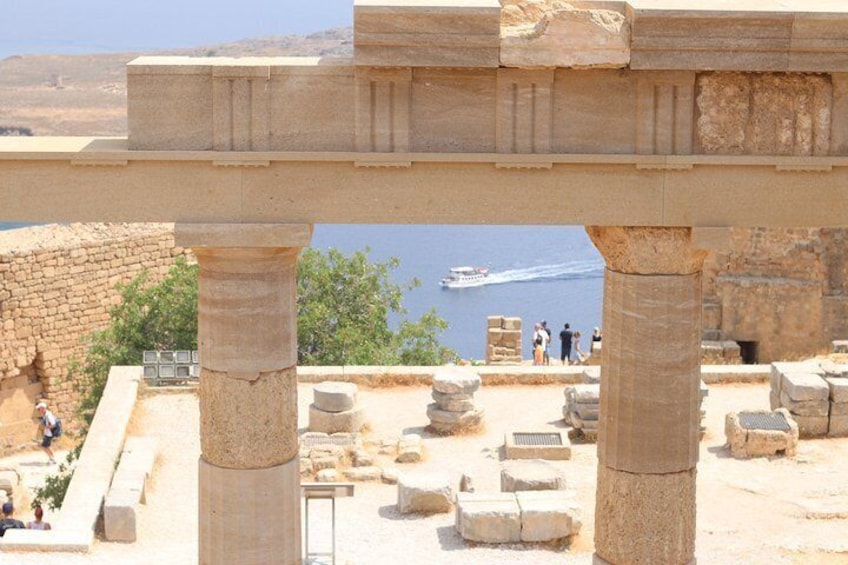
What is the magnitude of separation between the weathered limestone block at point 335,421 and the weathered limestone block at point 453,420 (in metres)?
0.99

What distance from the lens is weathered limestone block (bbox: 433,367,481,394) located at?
1923 centimetres

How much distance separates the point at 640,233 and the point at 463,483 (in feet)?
23.4

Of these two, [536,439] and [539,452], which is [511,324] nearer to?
[536,439]

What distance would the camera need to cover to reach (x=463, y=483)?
54.5 feet

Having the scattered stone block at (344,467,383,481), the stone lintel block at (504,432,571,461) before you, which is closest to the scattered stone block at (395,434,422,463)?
the scattered stone block at (344,467,383,481)

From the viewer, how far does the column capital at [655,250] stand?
10.0 meters

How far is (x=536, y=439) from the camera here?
1833 cm

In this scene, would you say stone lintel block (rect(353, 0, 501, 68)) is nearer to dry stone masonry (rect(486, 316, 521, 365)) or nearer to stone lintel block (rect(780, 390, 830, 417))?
stone lintel block (rect(780, 390, 830, 417))

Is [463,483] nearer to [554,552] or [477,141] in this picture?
[554,552]

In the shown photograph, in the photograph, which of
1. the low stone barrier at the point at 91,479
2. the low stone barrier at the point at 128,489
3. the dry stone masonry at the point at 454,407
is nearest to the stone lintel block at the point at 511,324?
the dry stone masonry at the point at 454,407

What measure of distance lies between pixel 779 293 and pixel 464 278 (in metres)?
31.5

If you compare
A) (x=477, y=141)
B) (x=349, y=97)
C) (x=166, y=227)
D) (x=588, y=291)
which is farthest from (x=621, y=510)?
(x=588, y=291)

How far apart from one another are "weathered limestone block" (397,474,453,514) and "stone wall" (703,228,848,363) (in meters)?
17.4

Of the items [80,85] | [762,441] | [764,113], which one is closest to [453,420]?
[762,441]
